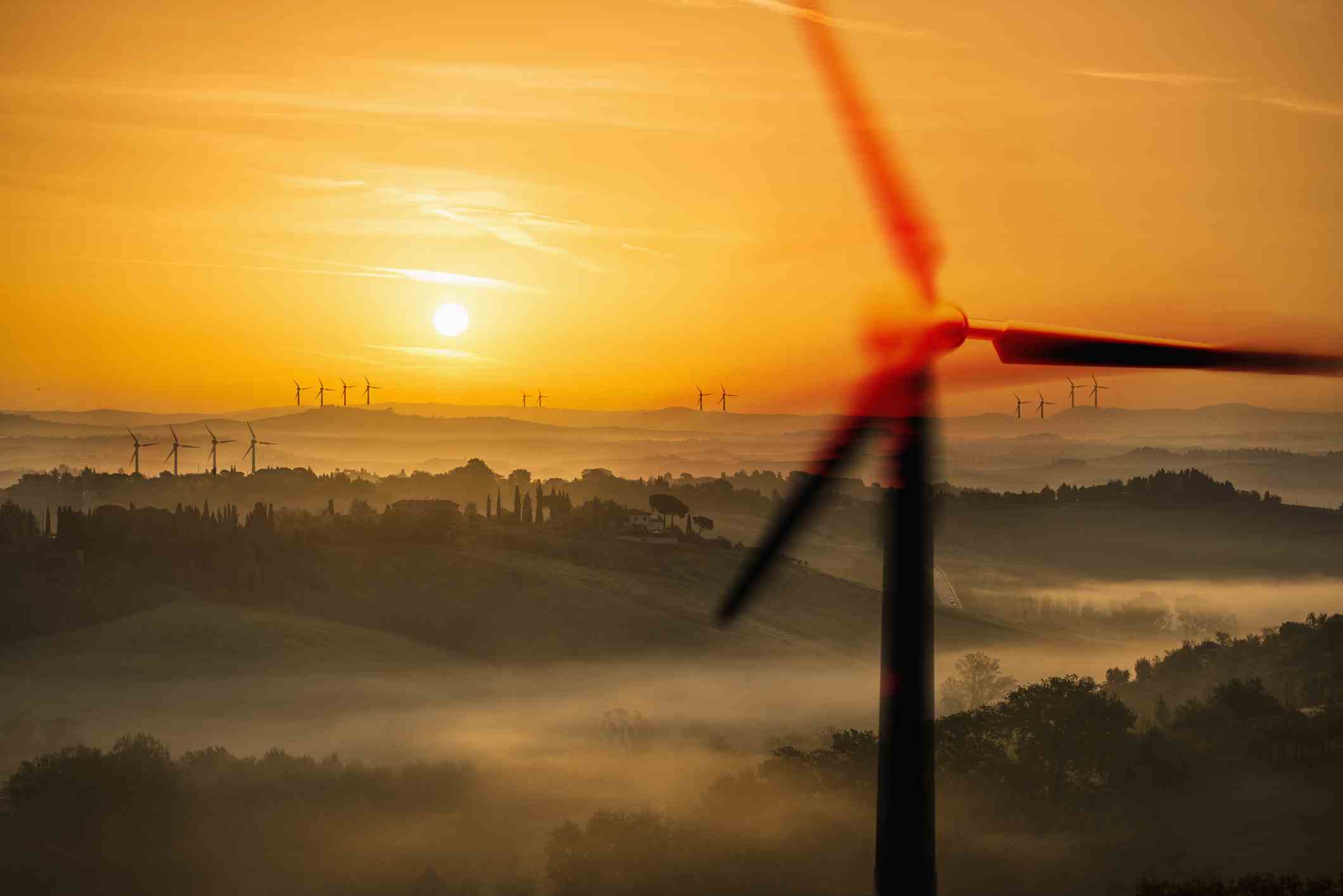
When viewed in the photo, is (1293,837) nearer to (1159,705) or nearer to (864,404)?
(1159,705)

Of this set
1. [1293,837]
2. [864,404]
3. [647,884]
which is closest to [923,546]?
[864,404]

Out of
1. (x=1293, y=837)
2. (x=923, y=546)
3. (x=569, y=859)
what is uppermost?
(x=923, y=546)

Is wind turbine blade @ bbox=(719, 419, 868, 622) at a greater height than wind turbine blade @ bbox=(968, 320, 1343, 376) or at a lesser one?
lesser

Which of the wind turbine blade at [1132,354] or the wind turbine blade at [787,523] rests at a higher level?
the wind turbine blade at [1132,354]
